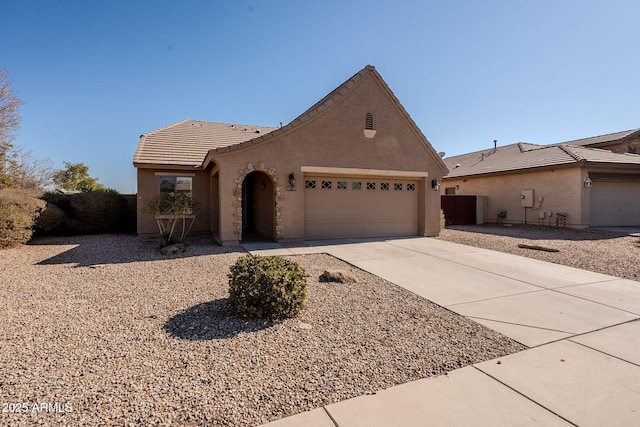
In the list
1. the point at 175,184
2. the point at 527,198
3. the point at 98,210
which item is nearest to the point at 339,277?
the point at 175,184

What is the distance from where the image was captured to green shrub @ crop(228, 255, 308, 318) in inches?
170

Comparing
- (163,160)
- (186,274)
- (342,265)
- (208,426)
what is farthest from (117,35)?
(208,426)

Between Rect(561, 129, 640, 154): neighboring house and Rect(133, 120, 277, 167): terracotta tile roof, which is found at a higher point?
Rect(561, 129, 640, 154): neighboring house

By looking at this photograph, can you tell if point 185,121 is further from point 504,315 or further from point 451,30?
point 504,315

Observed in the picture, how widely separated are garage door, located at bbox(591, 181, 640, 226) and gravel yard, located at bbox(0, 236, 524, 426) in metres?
16.5

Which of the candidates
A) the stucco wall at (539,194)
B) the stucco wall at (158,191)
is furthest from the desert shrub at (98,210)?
the stucco wall at (539,194)

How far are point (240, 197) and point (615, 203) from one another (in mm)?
19248

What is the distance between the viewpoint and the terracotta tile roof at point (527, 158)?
16.5 m

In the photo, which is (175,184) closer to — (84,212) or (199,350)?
(84,212)

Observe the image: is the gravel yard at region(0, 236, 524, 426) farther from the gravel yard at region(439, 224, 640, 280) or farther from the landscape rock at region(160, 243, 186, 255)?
the gravel yard at region(439, 224, 640, 280)

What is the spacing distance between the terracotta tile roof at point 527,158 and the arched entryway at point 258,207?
14590mm

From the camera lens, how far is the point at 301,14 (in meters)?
10.2

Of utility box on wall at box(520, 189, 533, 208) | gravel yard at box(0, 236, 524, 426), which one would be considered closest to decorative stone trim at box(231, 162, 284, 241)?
gravel yard at box(0, 236, 524, 426)

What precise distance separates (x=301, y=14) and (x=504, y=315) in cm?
1019
